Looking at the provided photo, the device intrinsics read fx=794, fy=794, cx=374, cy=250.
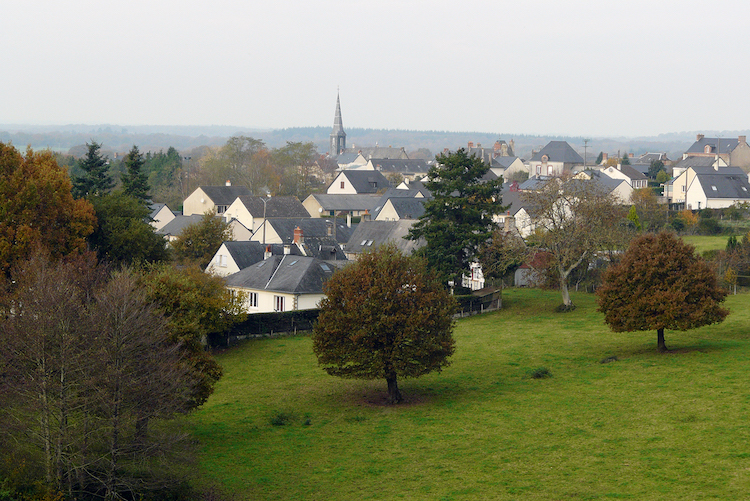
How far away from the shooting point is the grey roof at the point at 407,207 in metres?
87.2

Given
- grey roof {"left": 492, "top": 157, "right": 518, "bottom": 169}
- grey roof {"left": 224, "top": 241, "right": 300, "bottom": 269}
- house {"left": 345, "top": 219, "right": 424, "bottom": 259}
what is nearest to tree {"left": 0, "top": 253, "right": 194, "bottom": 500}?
grey roof {"left": 224, "top": 241, "right": 300, "bottom": 269}

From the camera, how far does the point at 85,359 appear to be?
20.4 metres

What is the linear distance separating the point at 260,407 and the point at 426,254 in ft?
73.7

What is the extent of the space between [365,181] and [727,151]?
60310 millimetres

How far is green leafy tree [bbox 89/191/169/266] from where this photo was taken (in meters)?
47.6

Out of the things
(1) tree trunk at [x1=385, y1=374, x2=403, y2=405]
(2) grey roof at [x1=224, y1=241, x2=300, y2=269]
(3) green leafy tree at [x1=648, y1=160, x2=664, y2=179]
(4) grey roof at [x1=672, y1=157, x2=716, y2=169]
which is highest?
(4) grey roof at [x1=672, y1=157, x2=716, y2=169]

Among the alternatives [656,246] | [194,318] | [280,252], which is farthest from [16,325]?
[280,252]

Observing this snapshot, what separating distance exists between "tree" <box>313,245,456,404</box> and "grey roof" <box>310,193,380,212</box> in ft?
236

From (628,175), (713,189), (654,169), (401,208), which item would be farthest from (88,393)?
(654,169)

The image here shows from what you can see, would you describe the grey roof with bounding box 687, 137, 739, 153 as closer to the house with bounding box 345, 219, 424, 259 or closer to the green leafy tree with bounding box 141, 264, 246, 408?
the house with bounding box 345, 219, 424, 259

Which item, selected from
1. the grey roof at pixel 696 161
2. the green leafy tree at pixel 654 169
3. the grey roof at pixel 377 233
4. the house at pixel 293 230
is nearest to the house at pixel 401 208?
A: the house at pixel 293 230

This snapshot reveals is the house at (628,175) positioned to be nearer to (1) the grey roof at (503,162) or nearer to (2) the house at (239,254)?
(1) the grey roof at (503,162)

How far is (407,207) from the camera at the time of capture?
88.3m

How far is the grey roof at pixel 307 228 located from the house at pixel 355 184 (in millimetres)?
47455
